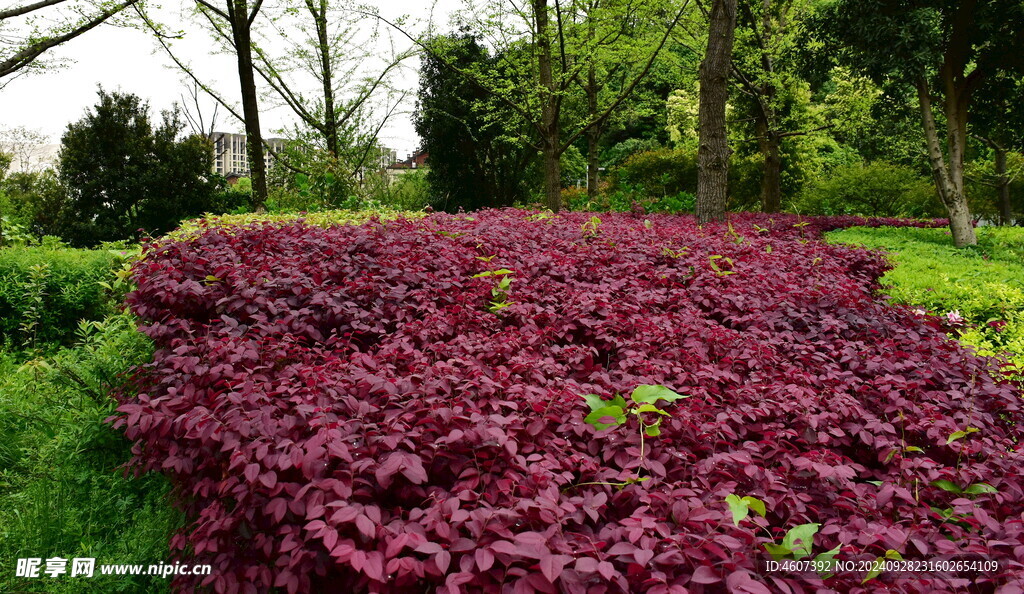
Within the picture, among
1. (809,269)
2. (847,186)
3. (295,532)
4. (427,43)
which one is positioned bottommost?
(295,532)

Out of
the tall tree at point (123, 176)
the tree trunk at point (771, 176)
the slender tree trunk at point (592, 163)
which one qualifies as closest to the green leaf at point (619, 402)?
the tree trunk at point (771, 176)

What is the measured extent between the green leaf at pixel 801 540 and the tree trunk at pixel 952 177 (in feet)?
29.1

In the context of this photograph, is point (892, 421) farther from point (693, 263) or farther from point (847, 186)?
point (847, 186)

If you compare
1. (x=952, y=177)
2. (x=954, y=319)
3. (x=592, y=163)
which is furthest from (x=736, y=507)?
(x=592, y=163)

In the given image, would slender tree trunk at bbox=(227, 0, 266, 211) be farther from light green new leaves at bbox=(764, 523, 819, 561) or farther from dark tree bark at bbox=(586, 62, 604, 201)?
light green new leaves at bbox=(764, 523, 819, 561)

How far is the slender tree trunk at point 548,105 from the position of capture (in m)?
10.7

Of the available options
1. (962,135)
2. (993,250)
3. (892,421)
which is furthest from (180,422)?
(962,135)

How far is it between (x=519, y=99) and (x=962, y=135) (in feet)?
30.0

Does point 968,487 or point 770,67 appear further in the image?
point 770,67

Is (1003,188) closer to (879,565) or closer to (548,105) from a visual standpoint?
(548,105)

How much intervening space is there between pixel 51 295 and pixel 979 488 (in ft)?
25.3

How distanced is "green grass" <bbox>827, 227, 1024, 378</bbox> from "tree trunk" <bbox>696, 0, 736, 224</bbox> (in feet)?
7.05

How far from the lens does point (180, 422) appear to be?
1985 mm

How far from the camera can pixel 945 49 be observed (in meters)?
8.83
